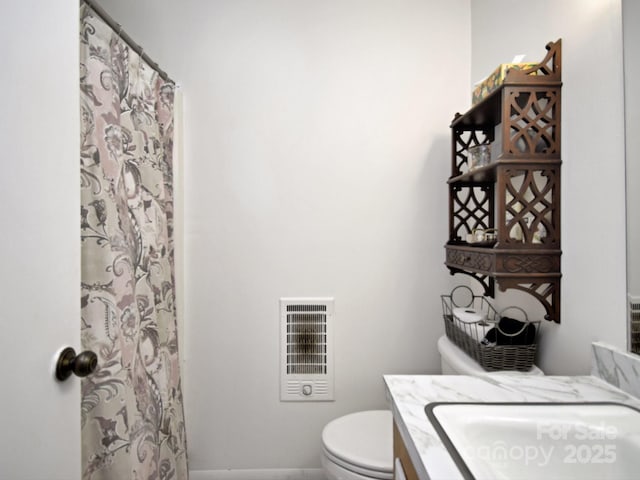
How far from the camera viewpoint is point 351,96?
157 centimetres

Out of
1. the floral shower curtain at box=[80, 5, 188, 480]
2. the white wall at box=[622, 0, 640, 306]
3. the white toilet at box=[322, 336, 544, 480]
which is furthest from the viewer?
the white toilet at box=[322, 336, 544, 480]

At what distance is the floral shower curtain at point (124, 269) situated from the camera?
0.96 m

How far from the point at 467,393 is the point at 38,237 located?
0.93 meters

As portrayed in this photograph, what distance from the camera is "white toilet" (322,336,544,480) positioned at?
1.11 meters

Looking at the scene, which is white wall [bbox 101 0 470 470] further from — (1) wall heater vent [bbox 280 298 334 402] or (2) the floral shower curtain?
(2) the floral shower curtain

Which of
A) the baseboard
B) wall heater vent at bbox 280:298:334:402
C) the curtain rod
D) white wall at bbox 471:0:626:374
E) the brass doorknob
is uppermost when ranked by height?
the curtain rod

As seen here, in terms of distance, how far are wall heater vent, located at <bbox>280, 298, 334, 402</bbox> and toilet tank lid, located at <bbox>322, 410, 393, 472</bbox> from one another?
236 mm

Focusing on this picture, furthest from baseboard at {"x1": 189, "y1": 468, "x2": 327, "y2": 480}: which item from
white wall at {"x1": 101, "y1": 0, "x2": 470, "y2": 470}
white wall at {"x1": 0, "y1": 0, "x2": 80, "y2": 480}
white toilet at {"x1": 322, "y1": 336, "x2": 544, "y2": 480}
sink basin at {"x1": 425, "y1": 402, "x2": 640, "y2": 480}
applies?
sink basin at {"x1": 425, "y1": 402, "x2": 640, "y2": 480}

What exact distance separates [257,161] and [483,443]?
4.43 feet

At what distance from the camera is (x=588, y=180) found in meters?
0.89

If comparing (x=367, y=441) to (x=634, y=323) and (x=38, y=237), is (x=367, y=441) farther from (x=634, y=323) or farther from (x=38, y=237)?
(x=38, y=237)

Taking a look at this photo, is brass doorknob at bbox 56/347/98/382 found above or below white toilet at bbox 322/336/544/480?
above

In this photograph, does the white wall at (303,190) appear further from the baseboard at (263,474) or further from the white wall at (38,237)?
the white wall at (38,237)

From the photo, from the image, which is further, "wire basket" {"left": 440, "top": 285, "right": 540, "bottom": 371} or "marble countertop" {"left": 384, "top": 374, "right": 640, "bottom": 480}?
"wire basket" {"left": 440, "top": 285, "right": 540, "bottom": 371}
